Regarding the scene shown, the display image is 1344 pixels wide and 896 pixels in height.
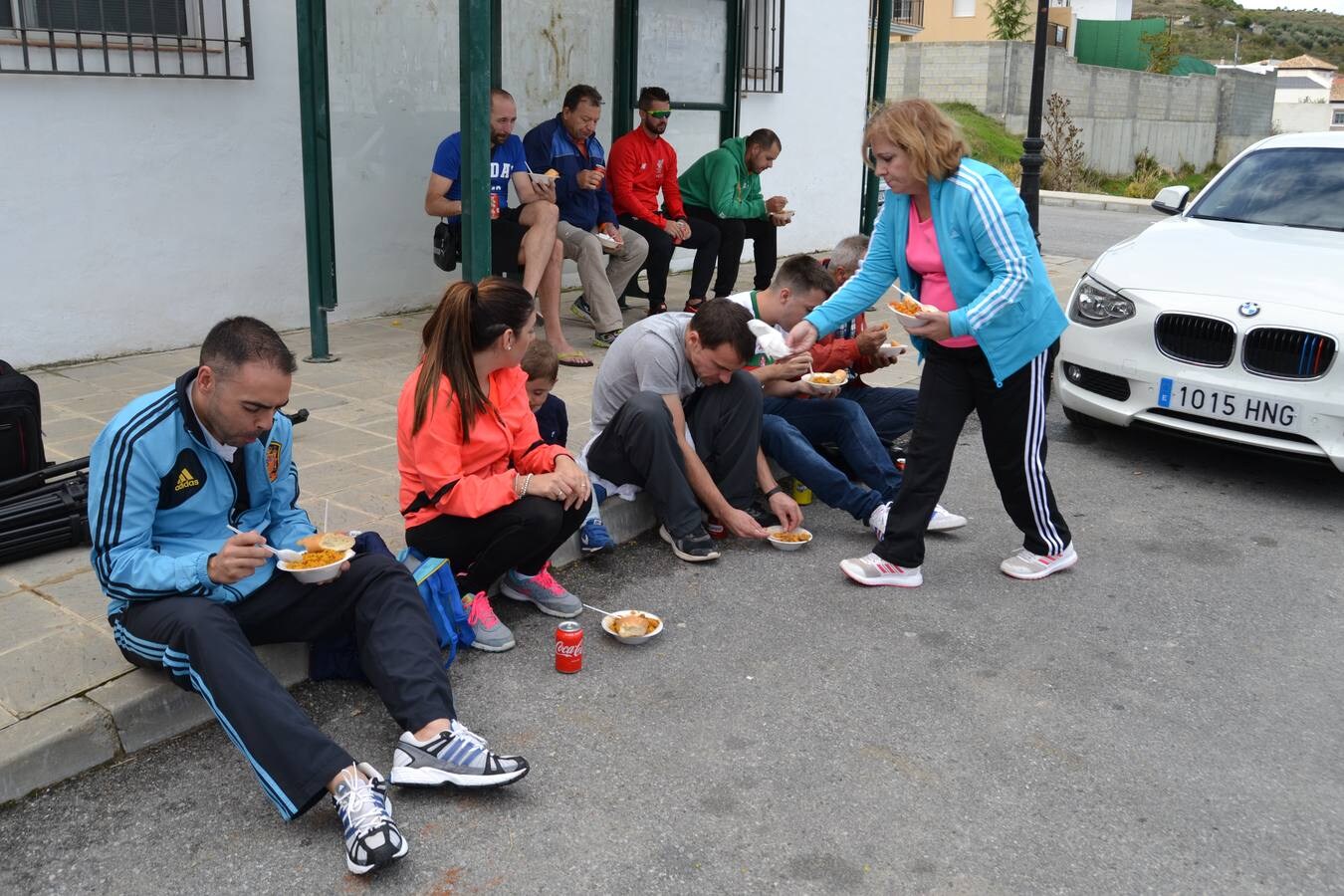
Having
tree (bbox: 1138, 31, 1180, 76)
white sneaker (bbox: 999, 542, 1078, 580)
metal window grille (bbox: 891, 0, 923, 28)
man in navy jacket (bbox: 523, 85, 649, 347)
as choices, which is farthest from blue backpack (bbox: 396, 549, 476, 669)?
metal window grille (bbox: 891, 0, 923, 28)

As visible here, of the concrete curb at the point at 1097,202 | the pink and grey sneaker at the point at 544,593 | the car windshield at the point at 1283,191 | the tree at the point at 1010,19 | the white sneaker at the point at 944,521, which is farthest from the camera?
the tree at the point at 1010,19

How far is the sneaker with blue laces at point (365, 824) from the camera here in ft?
9.04

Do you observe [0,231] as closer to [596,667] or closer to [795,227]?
[596,667]

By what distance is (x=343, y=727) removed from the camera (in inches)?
136

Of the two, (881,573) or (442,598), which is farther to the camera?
(881,573)

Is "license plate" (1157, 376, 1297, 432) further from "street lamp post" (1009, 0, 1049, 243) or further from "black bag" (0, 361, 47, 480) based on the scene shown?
"black bag" (0, 361, 47, 480)

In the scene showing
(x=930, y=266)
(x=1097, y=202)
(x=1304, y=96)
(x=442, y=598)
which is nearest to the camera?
(x=442, y=598)

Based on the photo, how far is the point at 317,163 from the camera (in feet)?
22.0

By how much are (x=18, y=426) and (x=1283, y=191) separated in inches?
258

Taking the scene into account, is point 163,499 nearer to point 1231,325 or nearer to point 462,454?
point 462,454

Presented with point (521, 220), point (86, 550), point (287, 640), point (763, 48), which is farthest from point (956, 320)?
point (763, 48)

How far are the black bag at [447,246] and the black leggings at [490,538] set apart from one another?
3.70 metres

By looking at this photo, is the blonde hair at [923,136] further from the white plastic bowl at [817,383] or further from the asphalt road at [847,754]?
the asphalt road at [847,754]

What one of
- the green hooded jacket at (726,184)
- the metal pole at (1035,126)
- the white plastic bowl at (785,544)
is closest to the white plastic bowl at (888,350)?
the white plastic bowl at (785,544)
